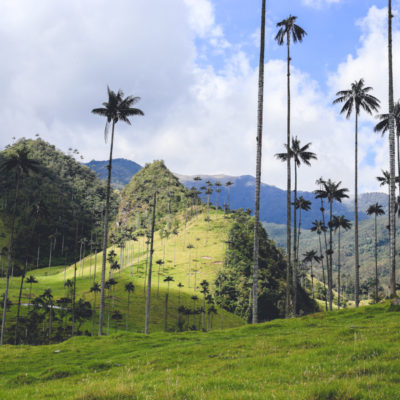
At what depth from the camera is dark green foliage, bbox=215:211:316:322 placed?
12743 centimetres

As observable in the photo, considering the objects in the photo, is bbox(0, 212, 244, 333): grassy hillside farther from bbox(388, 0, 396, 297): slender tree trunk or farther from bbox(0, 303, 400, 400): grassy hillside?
bbox(0, 303, 400, 400): grassy hillside

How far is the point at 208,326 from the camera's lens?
111562mm

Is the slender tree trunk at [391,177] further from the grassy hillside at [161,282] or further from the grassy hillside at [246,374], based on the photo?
the grassy hillside at [161,282]

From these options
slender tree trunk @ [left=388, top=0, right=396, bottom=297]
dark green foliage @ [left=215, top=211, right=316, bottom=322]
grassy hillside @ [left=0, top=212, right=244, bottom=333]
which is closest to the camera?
slender tree trunk @ [left=388, top=0, right=396, bottom=297]

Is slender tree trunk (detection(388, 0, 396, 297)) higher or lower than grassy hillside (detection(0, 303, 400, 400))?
higher

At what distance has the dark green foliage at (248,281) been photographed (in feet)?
418

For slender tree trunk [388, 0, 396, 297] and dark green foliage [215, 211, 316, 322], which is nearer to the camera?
slender tree trunk [388, 0, 396, 297]

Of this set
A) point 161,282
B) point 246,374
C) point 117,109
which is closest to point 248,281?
point 161,282

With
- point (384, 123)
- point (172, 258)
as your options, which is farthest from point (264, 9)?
point (172, 258)

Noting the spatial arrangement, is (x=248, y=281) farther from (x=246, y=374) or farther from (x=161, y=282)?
(x=246, y=374)

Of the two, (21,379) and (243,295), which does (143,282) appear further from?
(21,379)

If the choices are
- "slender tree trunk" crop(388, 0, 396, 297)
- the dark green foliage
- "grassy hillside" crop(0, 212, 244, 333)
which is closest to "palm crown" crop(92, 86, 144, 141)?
"slender tree trunk" crop(388, 0, 396, 297)

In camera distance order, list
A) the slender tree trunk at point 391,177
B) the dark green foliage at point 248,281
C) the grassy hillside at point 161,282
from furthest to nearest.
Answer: the dark green foliage at point 248,281 < the grassy hillside at point 161,282 < the slender tree trunk at point 391,177

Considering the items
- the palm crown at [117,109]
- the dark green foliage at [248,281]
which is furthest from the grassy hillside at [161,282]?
the palm crown at [117,109]
